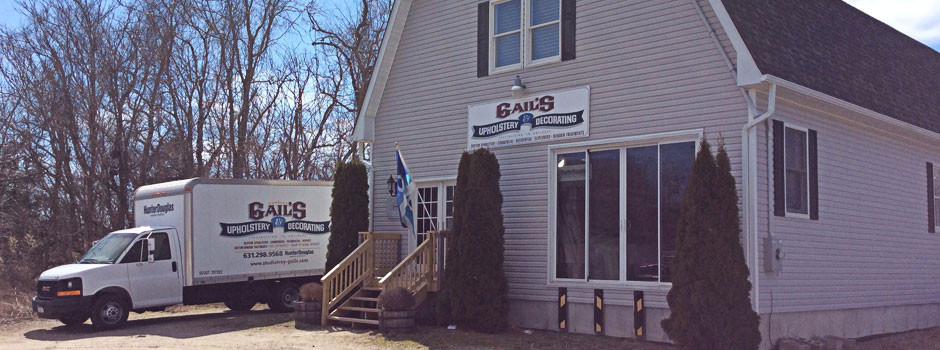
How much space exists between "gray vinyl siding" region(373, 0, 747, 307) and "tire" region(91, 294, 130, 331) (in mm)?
4821

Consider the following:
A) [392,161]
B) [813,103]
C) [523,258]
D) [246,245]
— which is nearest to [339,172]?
[392,161]

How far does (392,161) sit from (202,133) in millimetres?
14061

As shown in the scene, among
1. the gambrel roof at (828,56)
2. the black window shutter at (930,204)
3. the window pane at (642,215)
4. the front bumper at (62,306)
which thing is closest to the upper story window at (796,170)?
the gambrel roof at (828,56)

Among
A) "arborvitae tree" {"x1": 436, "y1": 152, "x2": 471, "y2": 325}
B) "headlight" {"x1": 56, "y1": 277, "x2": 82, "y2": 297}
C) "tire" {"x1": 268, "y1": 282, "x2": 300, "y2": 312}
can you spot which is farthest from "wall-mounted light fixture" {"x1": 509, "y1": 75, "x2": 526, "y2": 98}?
"headlight" {"x1": 56, "y1": 277, "x2": 82, "y2": 297}

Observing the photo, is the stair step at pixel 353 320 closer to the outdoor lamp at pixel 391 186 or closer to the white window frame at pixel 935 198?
the outdoor lamp at pixel 391 186

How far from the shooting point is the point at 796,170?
11.9 meters

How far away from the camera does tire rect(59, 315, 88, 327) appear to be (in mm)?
14898

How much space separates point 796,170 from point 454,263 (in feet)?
17.1

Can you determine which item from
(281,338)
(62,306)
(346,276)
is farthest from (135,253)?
(281,338)

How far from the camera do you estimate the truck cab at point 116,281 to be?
47.9 feet

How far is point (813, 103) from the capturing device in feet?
39.4

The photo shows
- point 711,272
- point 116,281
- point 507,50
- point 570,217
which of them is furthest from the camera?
point 116,281

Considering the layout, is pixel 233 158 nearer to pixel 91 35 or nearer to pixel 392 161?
pixel 91 35

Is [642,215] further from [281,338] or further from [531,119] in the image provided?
[281,338]
